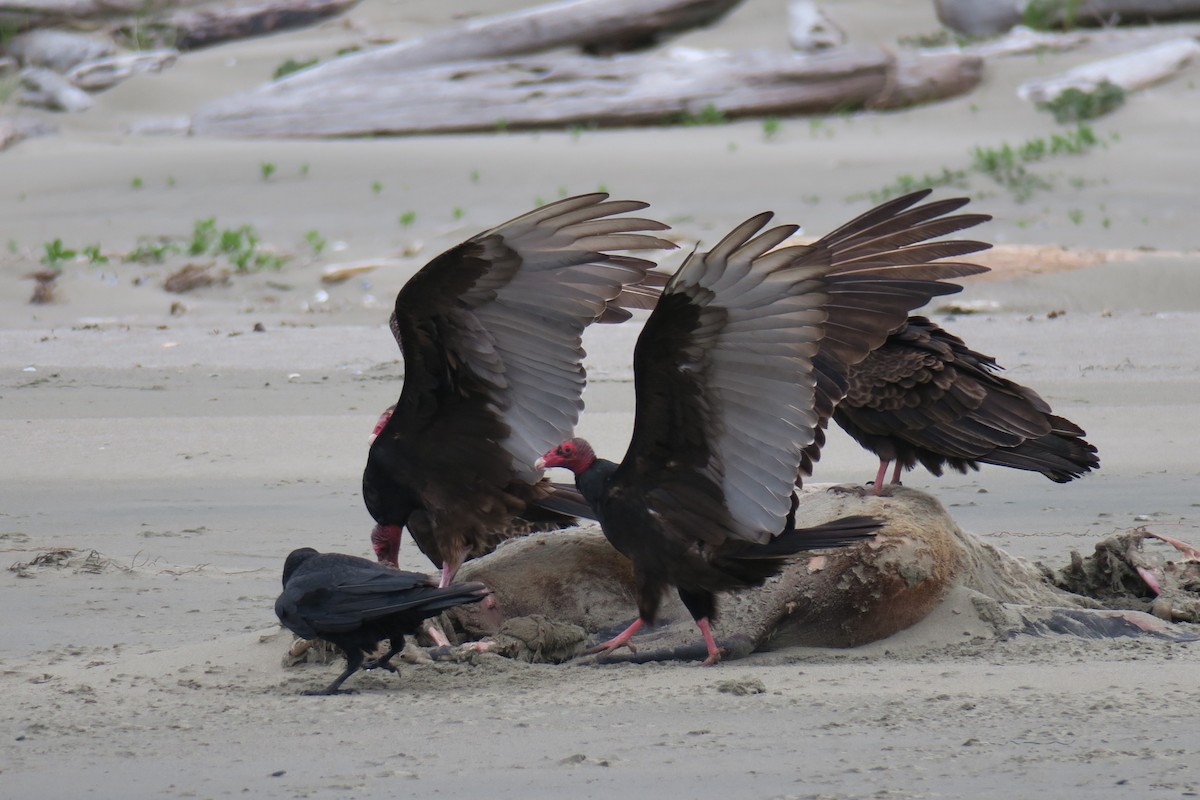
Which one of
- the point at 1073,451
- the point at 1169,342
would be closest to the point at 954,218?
the point at 1073,451

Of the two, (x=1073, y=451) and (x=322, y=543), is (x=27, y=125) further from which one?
(x=1073, y=451)

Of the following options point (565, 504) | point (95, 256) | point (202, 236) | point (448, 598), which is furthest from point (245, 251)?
point (448, 598)

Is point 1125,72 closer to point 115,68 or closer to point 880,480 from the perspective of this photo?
point 880,480

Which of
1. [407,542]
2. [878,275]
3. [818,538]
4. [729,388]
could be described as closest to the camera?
[729,388]

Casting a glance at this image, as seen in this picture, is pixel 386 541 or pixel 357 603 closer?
pixel 357 603

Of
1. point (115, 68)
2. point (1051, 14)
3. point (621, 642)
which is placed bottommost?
point (621, 642)

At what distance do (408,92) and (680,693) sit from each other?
11564mm

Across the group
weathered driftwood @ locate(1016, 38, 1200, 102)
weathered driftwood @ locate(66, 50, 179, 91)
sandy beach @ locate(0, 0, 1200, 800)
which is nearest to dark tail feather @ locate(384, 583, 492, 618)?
sandy beach @ locate(0, 0, 1200, 800)

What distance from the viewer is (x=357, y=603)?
11.7 ft

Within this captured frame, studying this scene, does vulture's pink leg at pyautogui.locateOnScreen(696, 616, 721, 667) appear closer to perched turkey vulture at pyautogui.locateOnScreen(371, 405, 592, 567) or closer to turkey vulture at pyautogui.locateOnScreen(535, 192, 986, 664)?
turkey vulture at pyautogui.locateOnScreen(535, 192, 986, 664)

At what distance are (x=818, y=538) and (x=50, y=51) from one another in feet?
50.9

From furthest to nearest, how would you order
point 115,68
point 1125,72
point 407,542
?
point 115,68, point 1125,72, point 407,542

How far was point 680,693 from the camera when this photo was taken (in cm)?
351

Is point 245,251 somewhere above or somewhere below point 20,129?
below
